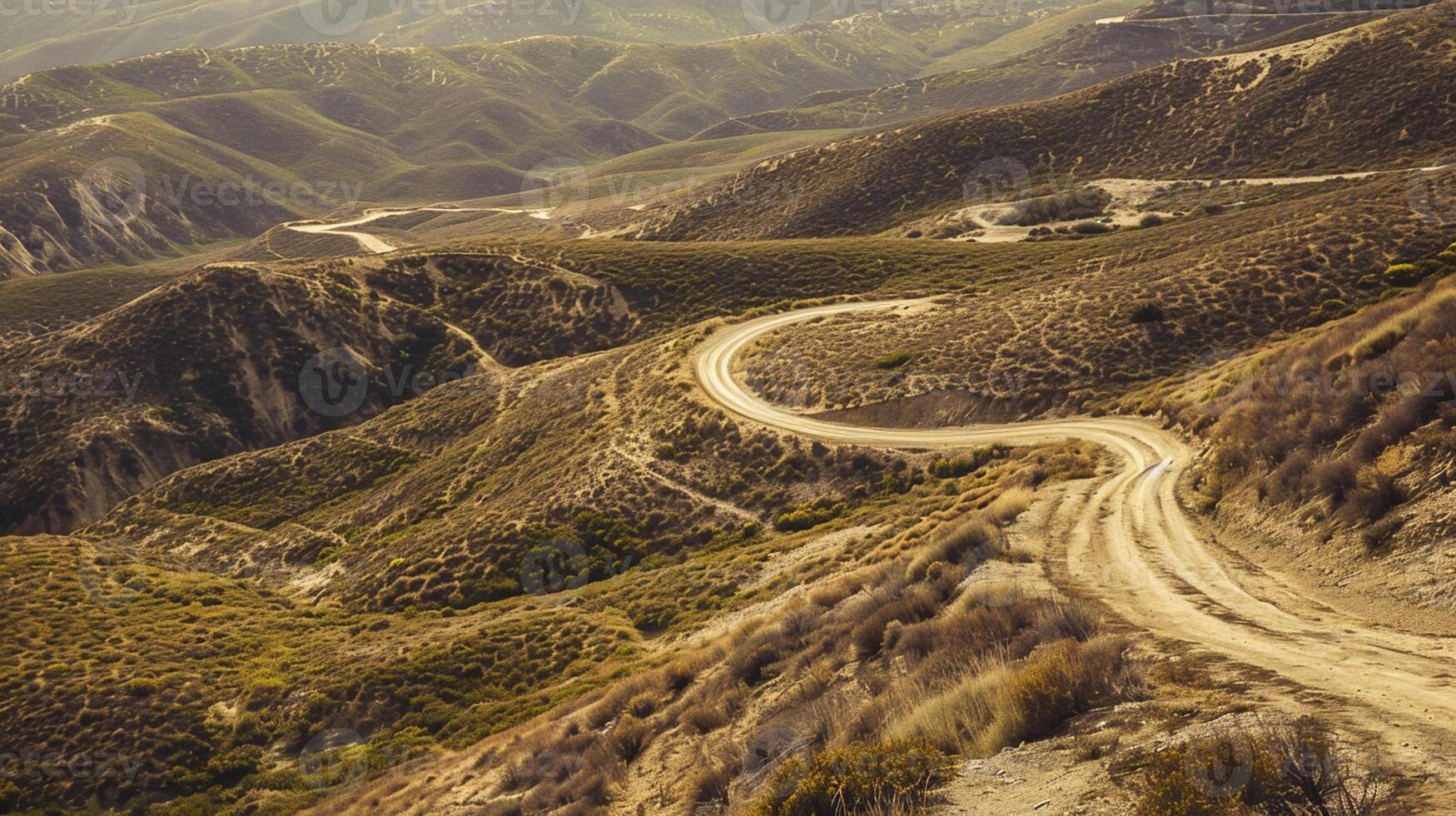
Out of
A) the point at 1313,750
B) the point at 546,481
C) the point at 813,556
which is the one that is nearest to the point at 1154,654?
the point at 1313,750

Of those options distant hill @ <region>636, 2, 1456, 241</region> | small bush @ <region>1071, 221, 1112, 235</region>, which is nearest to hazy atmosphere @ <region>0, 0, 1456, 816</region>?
small bush @ <region>1071, 221, 1112, 235</region>

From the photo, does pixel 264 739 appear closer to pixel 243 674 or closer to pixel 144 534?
pixel 243 674

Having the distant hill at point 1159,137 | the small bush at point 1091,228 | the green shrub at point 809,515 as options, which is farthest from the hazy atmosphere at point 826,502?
the distant hill at point 1159,137

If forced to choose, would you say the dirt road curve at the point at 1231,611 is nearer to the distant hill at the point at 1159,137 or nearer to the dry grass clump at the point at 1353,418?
the dry grass clump at the point at 1353,418

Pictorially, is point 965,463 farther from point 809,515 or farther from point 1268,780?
point 1268,780

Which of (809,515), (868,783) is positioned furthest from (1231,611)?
(809,515)
